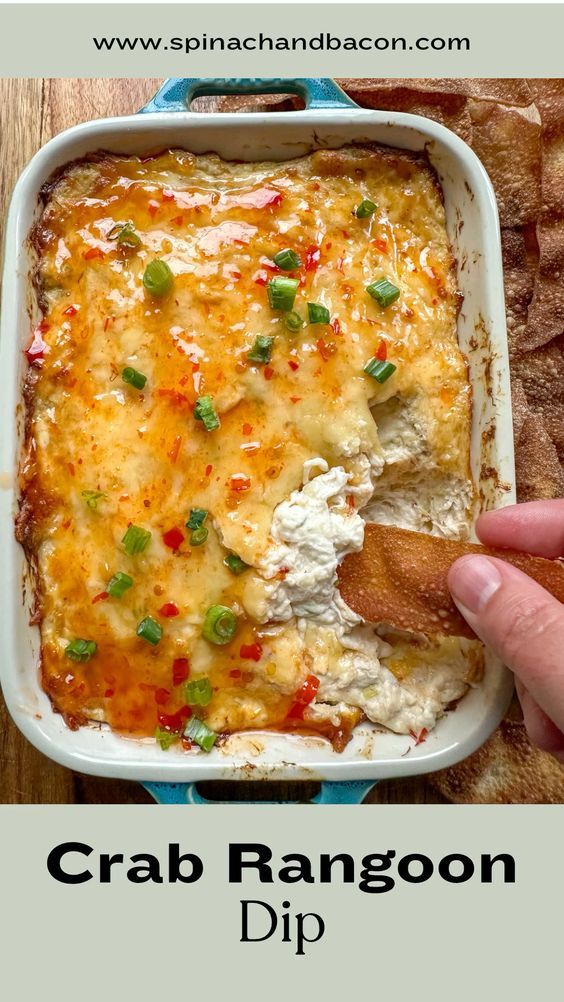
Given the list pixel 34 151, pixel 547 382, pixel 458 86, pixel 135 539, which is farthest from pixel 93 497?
pixel 458 86

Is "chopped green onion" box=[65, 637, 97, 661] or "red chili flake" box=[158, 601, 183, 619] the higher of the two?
"red chili flake" box=[158, 601, 183, 619]

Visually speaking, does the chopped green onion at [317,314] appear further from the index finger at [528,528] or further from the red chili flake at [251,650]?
the red chili flake at [251,650]

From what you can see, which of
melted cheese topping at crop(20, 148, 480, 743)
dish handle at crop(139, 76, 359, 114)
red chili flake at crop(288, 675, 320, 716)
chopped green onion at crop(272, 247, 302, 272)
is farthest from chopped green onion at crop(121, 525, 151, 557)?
dish handle at crop(139, 76, 359, 114)

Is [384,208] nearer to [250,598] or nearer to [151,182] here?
[151,182]

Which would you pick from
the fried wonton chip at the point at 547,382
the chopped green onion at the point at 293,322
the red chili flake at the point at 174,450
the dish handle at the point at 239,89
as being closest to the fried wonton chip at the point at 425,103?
the dish handle at the point at 239,89

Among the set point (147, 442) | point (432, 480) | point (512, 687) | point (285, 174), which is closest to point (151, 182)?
point (285, 174)

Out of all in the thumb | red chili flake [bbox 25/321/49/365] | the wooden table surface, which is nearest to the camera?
the thumb

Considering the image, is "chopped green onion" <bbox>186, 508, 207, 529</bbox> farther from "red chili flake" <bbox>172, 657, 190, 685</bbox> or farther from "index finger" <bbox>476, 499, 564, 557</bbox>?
"index finger" <bbox>476, 499, 564, 557</bbox>
